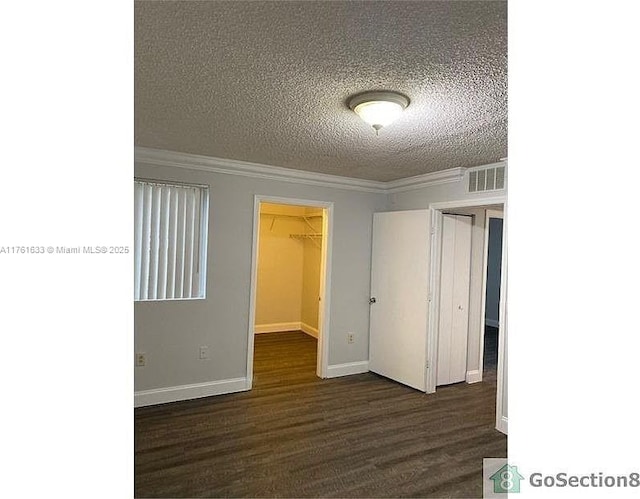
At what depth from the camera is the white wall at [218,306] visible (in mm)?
3574

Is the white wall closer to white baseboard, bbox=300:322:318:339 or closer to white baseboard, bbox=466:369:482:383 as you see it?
white baseboard, bbox=466:369:482:383

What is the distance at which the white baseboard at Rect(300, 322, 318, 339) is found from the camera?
6.63 meters

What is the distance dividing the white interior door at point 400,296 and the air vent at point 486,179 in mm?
595

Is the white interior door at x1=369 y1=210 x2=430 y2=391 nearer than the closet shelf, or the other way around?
the white interior door at x1=369 y1=210 x2=430 y2=391

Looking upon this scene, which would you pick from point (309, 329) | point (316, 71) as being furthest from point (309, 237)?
point (316, 71)

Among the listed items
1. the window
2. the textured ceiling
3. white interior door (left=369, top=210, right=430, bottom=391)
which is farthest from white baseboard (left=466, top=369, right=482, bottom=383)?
the window

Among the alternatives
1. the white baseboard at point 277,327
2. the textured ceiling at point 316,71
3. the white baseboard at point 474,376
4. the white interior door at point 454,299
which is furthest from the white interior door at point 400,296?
the white baseboard at point 277,327

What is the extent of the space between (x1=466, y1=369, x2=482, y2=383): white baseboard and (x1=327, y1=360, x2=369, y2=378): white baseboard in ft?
3.85

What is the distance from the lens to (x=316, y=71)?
1789 millimetres

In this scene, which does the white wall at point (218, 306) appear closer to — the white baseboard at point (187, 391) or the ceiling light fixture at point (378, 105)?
the white baseboard at point (187, 391)

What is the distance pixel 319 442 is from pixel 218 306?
1630mm
